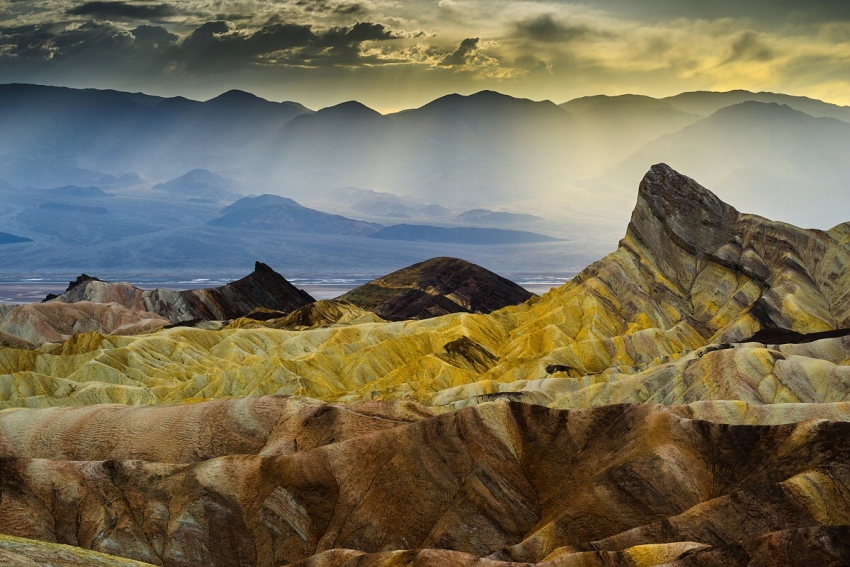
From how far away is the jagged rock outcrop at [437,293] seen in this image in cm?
16038

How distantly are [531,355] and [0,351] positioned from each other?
56.8m

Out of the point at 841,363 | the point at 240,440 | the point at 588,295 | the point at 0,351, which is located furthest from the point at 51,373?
the point at 841,363

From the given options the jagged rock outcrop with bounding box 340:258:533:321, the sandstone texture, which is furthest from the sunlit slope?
the jagged rock outcrop with bounding box 340:258:533:321

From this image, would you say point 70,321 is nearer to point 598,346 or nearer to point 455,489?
point 598,346

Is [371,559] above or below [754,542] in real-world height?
below

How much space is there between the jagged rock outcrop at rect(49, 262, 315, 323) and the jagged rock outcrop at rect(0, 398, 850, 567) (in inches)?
4139

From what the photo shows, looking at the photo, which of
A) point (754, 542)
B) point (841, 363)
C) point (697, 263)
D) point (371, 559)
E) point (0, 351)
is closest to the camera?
point (754, 542)

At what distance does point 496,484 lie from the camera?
50.6m

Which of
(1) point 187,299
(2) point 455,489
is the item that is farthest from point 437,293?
(2) point 455,489

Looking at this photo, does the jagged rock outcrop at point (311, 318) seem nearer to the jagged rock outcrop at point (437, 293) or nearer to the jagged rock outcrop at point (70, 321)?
the jagged rock outcrop at point (437, 293)

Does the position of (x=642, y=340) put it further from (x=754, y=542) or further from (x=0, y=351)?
(x=0, y=351)

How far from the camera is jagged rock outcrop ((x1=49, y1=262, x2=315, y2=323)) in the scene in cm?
15950

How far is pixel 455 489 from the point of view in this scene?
50781 mm

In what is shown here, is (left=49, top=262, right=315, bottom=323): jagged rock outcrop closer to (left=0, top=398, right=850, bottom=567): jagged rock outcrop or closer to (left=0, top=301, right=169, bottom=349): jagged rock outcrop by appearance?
(left=0, top=301, right=169, bottom=349): jagged rock outcrop
